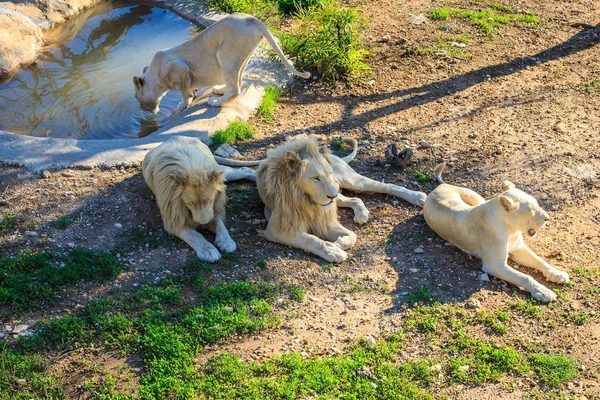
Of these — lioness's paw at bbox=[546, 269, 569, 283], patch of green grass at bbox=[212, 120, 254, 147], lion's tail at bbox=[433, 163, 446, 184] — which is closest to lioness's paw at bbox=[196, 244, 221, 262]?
patch of green grass at bbox=[212, 120, 254, 147]

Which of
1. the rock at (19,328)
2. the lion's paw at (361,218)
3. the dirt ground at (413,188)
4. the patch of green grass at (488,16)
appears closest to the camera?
the rock at (19,328)

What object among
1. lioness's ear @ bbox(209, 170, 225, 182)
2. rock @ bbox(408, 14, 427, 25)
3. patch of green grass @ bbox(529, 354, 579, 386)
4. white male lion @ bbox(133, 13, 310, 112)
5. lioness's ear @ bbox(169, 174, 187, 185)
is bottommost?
patch of green grass @ bbox(529, 354, 579, 386)

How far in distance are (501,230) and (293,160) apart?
2054mm

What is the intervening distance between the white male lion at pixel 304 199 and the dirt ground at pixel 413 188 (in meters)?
0.15

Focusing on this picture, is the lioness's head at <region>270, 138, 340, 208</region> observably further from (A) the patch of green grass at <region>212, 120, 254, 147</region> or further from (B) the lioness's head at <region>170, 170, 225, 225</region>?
(A) the patch of green grass at <region>212, 120, 254, 147</region>

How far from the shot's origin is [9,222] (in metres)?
6.42

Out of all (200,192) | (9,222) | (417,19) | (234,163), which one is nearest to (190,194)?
(200,192)

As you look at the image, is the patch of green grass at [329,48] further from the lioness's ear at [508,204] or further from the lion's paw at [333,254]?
the lioness's ear at [508,204]

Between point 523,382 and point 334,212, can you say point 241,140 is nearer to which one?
point 334,212

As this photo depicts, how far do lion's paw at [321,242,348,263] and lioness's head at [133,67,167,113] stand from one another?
13.1 feet

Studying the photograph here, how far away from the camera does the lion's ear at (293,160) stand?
5961 millimetres

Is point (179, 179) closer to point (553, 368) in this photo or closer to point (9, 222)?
point (9, 222)

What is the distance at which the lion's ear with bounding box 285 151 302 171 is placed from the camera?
596 cm

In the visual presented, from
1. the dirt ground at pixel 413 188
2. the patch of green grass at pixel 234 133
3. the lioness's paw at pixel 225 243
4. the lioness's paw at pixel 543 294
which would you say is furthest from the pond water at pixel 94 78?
the lioness's paw at pixel 543 294
